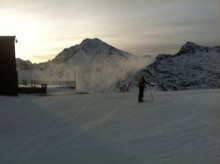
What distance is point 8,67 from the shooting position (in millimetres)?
38875

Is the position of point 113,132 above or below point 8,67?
below

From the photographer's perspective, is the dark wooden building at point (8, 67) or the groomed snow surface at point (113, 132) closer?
the groomed snow surface at point (113, 132)

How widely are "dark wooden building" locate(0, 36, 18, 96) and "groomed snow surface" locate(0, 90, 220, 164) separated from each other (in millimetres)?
10042

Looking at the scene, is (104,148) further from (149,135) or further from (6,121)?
(6,121)

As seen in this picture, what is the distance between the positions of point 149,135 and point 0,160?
598 cm

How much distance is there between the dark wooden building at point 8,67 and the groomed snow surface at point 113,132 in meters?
10.0

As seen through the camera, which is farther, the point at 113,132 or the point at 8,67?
the point at 8,67

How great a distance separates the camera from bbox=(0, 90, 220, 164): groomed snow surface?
48.9ft

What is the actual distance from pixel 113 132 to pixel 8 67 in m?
22.4

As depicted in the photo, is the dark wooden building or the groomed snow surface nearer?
the groomed snow surface

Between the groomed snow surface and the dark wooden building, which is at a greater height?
the dark wooden building

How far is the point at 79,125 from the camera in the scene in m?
20.6

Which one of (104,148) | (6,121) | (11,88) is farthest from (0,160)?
(11,88)

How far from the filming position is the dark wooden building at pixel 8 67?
1497 inches
